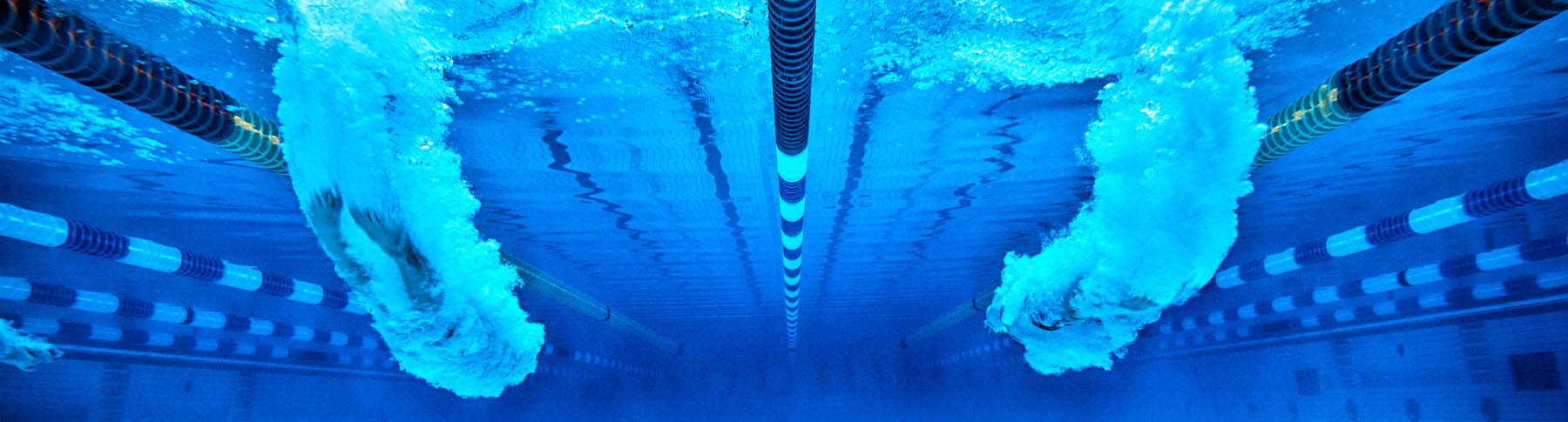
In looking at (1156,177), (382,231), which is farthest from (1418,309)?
(382,231)

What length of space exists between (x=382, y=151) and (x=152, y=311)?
6045 millimetres

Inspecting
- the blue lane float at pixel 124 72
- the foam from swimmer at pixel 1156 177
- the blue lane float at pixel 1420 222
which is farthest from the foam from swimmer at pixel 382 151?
the blue lane float at pixel 1420 222

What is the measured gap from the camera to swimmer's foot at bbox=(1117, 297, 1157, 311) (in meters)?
4.48

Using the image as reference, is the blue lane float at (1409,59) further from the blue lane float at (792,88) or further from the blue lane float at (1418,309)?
the blue lane float at (1418,309)

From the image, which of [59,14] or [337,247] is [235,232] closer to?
[337,247]

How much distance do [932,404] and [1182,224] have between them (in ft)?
57.7

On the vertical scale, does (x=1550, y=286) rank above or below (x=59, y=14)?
below

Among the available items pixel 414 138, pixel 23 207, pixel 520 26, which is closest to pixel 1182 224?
pixel 520 26

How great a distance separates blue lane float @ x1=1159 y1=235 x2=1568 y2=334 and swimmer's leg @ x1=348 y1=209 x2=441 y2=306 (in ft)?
29.6

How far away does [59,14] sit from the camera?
253cm

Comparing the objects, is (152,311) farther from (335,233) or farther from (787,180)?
(787,180)

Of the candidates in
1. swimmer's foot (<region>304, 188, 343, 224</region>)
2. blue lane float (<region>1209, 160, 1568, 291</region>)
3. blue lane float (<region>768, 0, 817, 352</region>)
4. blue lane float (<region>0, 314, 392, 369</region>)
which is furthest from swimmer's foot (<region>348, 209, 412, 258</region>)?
blue lane float (<region>1209, 160, 1568, 291</region>)

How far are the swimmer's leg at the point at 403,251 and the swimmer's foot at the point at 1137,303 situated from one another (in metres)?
4.56

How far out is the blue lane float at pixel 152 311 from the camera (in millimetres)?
7109
